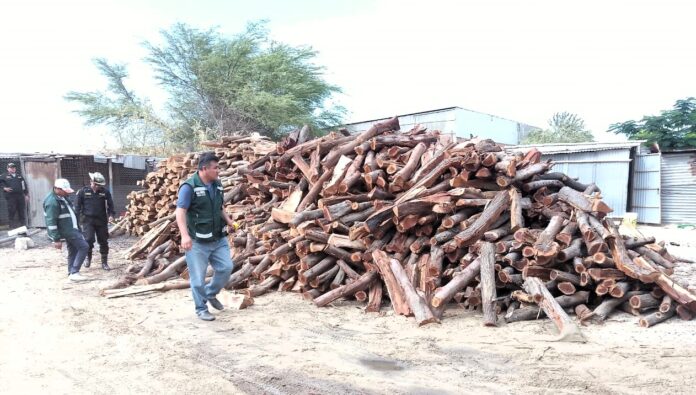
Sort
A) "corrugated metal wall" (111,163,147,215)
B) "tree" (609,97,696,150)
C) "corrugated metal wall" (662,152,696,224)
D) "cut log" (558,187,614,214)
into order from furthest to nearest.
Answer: "tree" (609,97,696,150), "corrugated metal wall" (111,163,147,215), "corrugated metal wall" (662,152,696,224), "cut log" (558,187,614,214)

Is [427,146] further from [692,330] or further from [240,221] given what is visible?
[692,330]

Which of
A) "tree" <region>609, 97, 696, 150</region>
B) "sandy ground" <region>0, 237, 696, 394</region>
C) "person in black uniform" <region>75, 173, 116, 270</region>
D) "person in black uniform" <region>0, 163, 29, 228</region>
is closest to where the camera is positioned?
"sandy ground" <region>0, 237, 696, 394</region>

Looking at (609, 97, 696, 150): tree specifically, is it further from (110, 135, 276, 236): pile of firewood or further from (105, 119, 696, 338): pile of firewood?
(110, 135, 276, 236): pile of firewood

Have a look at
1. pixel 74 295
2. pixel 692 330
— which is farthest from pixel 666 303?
pixel 74 295

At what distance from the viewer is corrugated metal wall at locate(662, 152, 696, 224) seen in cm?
1505

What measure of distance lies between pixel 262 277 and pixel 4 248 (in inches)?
341

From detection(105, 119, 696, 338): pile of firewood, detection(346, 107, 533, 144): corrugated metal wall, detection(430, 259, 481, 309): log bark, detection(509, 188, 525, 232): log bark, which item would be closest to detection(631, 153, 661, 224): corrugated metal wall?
detection(346, 107, 533, 144): corrugated metal wall

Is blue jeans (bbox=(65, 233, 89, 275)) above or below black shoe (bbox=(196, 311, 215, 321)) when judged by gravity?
above

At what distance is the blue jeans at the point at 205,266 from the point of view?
5.53 metres

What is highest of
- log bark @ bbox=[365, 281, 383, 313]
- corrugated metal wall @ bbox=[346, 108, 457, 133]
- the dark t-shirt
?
corrugated metal wall @ bbox=[346, 108, 457, 133]

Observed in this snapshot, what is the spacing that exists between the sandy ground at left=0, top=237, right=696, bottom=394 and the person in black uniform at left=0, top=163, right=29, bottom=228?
912cm

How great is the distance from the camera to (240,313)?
19.1ft

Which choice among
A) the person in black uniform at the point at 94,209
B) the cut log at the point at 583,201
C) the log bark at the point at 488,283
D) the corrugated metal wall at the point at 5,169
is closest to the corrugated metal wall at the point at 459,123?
the corrugated metal wall at the point at 5,169

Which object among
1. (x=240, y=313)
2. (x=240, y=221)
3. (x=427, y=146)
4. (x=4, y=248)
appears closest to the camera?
(x=240, y=313)
